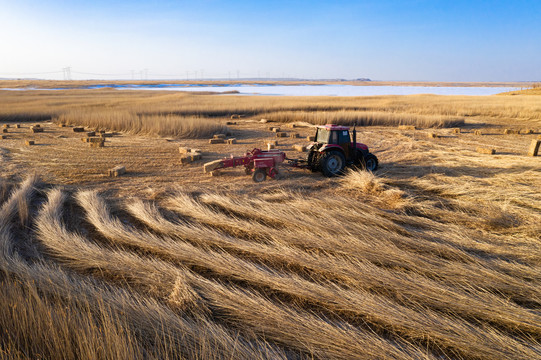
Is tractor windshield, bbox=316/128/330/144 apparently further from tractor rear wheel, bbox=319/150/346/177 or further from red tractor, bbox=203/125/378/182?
tractor rear wheel, bbox=319/150/346/177

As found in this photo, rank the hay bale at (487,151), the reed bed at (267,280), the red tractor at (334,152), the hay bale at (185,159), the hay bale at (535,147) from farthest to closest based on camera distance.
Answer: the hay bale at (487,151) < the hay bale at (535,147) < the hay bale at (185,159) < the red tractor at (334,152) < the reed bed at (267,280)

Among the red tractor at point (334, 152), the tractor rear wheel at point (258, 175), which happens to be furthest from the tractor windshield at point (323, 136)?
the tractor rear wheel at point (258, 175)

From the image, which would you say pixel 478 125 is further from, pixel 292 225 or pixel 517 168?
pixel 292 225

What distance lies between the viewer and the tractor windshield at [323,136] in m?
8.66

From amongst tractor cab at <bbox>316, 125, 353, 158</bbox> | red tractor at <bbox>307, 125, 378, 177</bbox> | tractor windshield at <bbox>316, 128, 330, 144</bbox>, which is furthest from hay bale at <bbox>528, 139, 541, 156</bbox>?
tractor windshield at <bbox>316, 128, 330, 144</bbox>

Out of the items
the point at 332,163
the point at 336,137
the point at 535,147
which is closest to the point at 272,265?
the point at 332,163

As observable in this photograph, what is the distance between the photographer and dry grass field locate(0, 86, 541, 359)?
2900mm

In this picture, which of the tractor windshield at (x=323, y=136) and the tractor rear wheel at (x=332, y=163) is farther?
the tractor windshield at (x=323, y=136)

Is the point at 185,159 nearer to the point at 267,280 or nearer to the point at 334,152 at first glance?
the point at 334,152

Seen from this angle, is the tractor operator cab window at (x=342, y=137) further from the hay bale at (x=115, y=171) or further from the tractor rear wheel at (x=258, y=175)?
the hay bale at (x=115, y=171)

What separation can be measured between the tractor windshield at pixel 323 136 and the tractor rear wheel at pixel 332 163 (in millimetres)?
352

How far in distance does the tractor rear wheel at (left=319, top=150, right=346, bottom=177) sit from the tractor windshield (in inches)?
13.9

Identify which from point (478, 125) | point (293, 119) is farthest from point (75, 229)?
point (478, 125)

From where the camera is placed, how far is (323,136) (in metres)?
8.84
